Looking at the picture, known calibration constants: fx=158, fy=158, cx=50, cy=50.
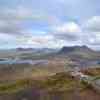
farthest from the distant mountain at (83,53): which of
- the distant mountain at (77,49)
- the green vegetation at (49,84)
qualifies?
the green vegetation at (49,84)

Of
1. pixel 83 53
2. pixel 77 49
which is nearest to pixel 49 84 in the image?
pixel 77 49

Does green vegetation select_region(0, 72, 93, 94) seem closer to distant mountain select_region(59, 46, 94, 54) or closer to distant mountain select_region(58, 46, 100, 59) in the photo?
distant mountain select_region(58, 46, 100, 59)

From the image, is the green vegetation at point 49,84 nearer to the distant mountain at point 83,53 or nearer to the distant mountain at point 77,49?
the distant mountain at point 83,53

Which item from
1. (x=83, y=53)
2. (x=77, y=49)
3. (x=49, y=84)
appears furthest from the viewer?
(x=83, y=53)

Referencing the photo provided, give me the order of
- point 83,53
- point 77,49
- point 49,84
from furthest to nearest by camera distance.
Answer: point 83,53
point 77,49
point 49,84

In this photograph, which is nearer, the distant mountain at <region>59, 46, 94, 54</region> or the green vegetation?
the green vegetation

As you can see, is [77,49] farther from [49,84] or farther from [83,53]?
[49,84]

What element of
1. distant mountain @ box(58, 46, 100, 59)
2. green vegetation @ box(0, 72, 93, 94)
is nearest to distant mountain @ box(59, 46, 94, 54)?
distant mountain @ box(58, 46, 100, 59)

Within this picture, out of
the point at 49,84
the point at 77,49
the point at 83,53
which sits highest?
the point at 77,49

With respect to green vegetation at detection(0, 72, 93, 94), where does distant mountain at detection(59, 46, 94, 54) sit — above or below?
above

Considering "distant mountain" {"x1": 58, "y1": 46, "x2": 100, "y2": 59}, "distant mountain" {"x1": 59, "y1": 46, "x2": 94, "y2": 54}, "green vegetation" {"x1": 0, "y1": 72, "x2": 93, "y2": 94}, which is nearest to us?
"green vegetation" {"x1": 0, "y1": 72, "x2": 93, "y2": 94}

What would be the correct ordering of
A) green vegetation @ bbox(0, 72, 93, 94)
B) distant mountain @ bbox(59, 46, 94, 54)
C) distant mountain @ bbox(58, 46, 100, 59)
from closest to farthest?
green vegetation @ bbox(0, 72, 93, 94)
distant mountain @ bbox(58, 46, 100, 59)
distant mountain @ bbox(59, 46, 94, 54)
